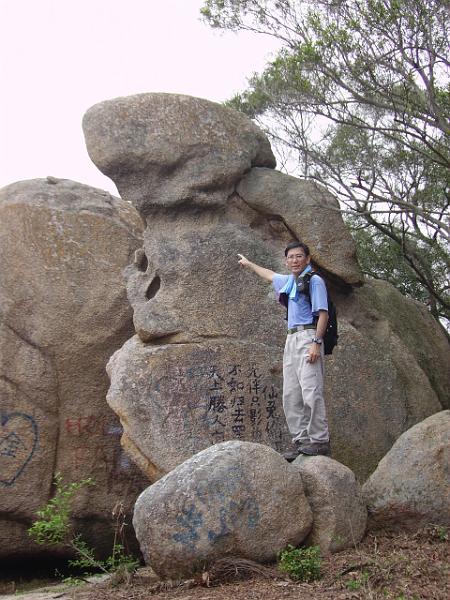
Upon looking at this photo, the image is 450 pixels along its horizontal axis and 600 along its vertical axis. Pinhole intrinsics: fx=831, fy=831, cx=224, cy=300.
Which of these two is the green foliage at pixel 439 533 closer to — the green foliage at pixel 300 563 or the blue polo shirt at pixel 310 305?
the green foliage at pixel 300 563

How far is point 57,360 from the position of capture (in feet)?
27.0

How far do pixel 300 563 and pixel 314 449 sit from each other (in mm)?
1192

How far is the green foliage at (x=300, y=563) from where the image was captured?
199 inches

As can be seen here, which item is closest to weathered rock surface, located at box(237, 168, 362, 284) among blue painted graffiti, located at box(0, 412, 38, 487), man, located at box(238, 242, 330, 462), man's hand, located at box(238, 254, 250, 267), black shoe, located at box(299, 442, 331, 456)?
man's hand, located at box(238, 254, 250, 267)

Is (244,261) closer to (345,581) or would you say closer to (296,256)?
(296,256)

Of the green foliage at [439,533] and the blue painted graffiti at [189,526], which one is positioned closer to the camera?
the blue painted graffiti at [189,526]

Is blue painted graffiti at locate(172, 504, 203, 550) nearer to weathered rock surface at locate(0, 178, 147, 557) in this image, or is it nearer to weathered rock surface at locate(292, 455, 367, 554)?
weathered rock surface at locate(292, 455, 367, 554)

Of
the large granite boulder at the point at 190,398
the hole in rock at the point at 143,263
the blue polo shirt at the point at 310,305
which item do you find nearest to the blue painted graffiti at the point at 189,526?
the large granite boulder at the point at 190,398

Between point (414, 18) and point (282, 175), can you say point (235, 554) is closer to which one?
point (282, 175)

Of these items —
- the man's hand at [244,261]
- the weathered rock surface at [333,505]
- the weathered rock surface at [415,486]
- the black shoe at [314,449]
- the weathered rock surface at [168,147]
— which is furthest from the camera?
the weathered rock surface at [168,147]

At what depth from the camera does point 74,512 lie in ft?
26.7

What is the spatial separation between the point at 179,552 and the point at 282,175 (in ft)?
14.0

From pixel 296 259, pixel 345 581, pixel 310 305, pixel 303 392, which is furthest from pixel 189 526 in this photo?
pixel 296 259

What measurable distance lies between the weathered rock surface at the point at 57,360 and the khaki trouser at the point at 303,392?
98.7 inches
